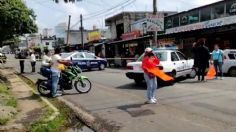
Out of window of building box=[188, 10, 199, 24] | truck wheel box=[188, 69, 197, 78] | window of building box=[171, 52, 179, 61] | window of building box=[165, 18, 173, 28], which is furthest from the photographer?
window of building box=[165, 18, 173, 28]

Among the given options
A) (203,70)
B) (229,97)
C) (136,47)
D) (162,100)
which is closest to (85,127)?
(162,100)

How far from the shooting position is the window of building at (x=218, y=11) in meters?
27.7

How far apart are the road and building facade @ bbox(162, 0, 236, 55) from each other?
10.6 meters

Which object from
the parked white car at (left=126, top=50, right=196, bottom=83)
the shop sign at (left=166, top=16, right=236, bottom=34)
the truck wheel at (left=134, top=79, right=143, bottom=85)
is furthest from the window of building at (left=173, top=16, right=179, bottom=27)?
the truck wheel at (left=134, top=79, right=143, bottom=85)

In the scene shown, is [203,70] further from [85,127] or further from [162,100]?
[85,127]

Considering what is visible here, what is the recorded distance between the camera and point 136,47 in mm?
38781

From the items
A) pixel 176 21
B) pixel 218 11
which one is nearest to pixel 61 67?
pixel 218 11

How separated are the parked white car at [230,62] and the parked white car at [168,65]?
3.95 meters

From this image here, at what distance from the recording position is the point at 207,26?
2845 centimetres

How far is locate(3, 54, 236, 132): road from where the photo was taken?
8758 mm

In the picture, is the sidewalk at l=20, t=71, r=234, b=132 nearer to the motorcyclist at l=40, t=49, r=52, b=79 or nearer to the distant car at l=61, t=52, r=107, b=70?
the motorcyclist at l=40, t=49, r=52, b=79

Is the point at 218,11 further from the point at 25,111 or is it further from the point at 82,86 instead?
the point at 25,111

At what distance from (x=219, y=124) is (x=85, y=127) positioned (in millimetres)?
2960

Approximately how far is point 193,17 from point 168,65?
15781 millimetres
